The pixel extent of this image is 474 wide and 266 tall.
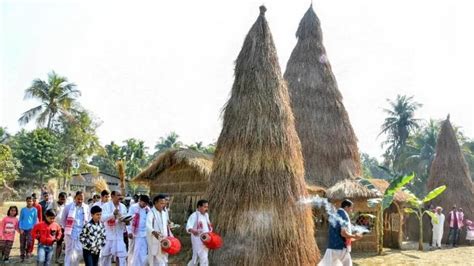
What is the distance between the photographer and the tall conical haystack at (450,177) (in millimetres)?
24594

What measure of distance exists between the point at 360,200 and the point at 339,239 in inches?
428

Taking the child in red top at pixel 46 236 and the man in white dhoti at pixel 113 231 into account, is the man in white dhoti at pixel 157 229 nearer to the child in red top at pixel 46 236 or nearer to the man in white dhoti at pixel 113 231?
the man in white dhoti at pixel 113 231

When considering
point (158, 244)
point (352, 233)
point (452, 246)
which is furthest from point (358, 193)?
point (158, 244)

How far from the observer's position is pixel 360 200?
A: 766 inches

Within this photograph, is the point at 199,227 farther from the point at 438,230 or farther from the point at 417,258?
the point at 438,230

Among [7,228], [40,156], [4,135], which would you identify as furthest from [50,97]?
[7,228]

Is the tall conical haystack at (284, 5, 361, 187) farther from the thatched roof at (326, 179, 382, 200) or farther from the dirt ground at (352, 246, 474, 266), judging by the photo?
the dirt ground at (352, 246, 474, 266)

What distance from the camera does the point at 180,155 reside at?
53.1 ft

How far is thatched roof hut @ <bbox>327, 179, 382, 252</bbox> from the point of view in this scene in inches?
752

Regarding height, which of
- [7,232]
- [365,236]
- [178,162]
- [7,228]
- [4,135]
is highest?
[4,135]

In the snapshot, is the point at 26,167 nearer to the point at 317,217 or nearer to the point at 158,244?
the point at 317,217

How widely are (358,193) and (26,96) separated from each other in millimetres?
30378

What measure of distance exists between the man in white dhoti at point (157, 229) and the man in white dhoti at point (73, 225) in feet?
6.71

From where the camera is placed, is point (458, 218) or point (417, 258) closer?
point (417, 258)
